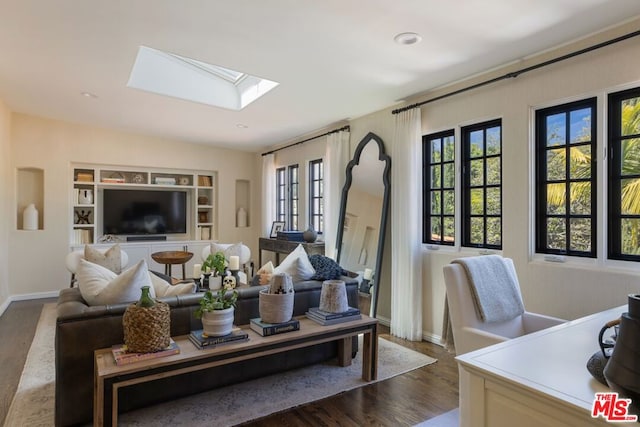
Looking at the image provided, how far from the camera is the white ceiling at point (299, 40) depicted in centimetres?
242

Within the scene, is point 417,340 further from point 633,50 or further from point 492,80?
point 633,50

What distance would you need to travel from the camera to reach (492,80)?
3268mm

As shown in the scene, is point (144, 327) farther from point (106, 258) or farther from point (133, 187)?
point (133, 187)

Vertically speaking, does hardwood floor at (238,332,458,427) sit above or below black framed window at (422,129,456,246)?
below

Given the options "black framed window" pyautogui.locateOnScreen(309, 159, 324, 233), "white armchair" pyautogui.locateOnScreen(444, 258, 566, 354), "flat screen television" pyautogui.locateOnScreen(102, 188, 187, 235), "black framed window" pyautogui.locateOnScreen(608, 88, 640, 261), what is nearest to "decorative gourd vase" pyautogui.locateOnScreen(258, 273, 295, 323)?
"white armchair" pyautogui.locateOnScreen(444, 258, 566, 354)

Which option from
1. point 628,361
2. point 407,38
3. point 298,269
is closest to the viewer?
point 628,361

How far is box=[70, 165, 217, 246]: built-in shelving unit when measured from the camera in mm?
6242

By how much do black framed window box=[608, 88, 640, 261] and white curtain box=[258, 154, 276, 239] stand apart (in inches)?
208

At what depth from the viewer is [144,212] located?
676 centimetres

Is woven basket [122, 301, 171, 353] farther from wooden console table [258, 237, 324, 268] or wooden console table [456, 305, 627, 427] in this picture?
wooden console table [258, 237, 324, 268]

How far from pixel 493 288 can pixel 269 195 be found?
524 centimetres

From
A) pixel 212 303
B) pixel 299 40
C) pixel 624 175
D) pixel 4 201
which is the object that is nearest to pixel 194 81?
pixel 299 40

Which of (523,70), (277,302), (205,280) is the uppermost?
(523,70)

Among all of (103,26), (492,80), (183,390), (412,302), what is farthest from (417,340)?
(103,26)
